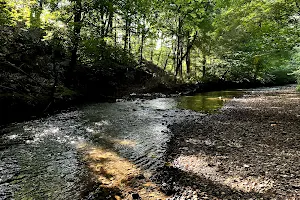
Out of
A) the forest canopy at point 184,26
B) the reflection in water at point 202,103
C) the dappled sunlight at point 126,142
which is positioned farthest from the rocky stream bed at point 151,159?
the forest canopy at point 184,26

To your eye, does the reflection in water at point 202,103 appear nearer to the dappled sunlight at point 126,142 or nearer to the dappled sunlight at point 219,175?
the dappled sunlight at point 126,142

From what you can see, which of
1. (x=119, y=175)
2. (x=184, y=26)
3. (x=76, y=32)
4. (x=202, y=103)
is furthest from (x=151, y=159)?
(x=184, y=26)

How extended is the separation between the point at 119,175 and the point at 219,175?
2.18 meters

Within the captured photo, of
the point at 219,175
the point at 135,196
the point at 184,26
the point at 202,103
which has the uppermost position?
the point at 184,26

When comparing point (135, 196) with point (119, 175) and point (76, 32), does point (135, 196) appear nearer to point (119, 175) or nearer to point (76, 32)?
point (119, 175)

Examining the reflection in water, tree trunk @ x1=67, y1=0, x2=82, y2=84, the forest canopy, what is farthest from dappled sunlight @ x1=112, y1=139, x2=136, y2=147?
tree trunk @ x1=67, y1=0, x2=82, y2=84

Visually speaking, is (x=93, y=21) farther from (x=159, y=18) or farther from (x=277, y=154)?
(x=277, y=154)

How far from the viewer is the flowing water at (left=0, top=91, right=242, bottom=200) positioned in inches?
183

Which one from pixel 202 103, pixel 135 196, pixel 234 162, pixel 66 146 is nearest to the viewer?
pixel 135 196

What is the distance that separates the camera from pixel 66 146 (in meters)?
7.05

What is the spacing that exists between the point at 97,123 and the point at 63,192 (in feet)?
19.1

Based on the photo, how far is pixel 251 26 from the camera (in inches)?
511

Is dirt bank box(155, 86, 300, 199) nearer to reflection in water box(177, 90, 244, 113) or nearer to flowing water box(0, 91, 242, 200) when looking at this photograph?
flowing water box(0, 91, 242, 200)

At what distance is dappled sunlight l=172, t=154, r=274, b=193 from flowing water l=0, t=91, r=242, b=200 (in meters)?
0.67
